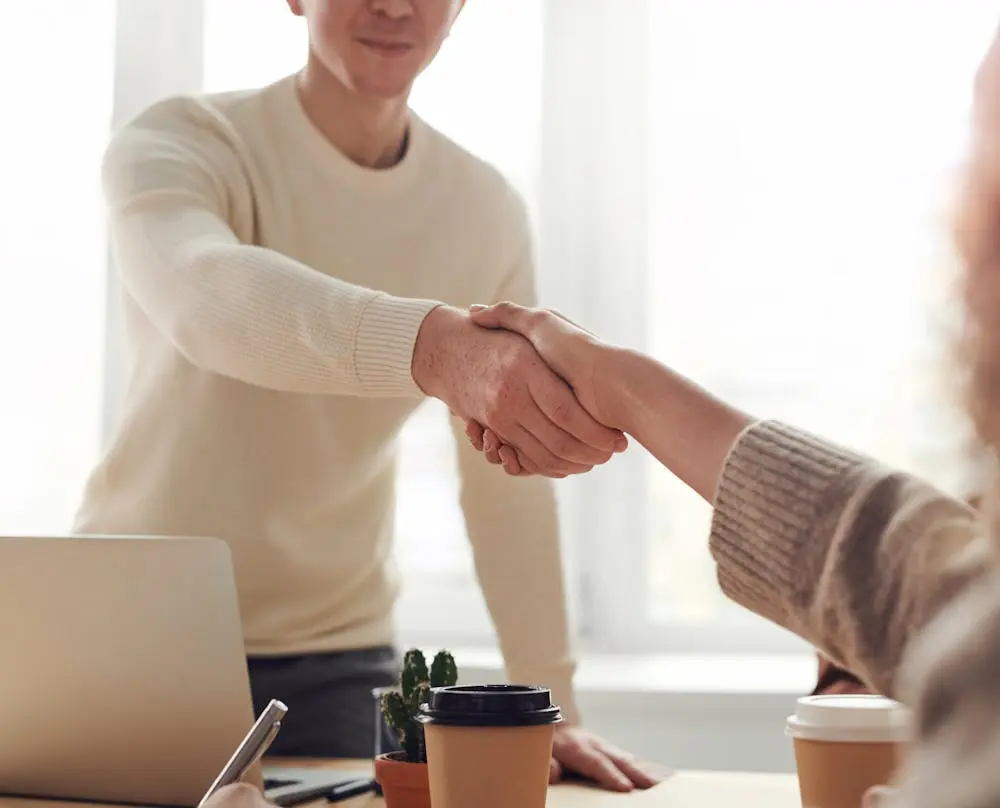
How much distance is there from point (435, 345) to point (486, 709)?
0.51 m

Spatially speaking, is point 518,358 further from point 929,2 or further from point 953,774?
point 929,2

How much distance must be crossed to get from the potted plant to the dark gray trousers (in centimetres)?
50

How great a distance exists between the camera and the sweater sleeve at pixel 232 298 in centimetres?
134

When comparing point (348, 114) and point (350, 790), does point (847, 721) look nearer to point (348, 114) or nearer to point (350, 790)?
point (350, 790)

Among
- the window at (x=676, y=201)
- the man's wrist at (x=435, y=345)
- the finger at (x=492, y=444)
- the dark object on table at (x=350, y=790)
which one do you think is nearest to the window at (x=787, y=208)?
the window at (x=676, y=201)

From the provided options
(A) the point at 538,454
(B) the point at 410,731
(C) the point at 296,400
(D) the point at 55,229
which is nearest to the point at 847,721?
(B) the point at 410,731

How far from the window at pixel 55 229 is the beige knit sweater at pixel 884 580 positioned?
2.16m

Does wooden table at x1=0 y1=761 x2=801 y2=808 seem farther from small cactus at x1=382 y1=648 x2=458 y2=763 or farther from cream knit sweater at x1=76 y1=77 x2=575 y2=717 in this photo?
cream knit sweater at x1=76 y1=77 x2=575 y2=717

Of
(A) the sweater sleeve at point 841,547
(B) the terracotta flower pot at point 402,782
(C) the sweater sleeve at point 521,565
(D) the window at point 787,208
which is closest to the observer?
(A) the sweater sleeve at point 841,547

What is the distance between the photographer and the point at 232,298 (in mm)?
1382

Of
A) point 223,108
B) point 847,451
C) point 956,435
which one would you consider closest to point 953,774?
point 956,435

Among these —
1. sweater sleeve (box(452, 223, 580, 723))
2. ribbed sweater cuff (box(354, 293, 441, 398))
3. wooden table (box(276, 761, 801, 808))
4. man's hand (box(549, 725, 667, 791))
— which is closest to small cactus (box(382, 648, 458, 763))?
wooden table (box(276, 761, 801, 808))

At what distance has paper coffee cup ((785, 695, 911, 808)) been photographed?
0.95 metres

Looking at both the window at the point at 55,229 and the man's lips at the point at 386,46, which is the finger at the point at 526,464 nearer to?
the man's lips at the point at 386,46
